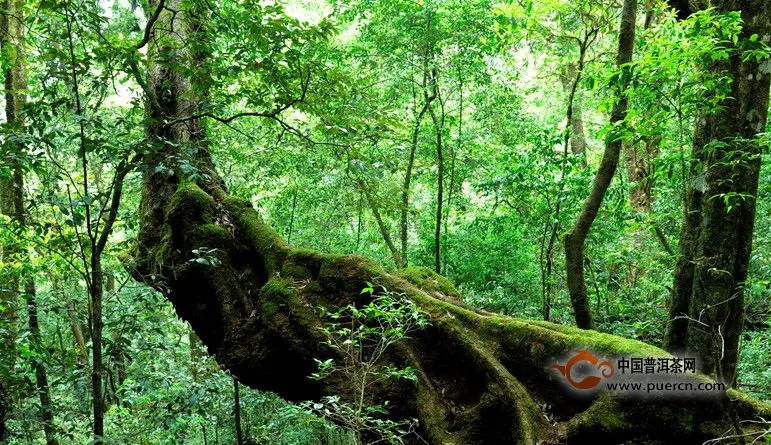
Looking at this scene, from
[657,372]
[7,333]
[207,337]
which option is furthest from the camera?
[207,337]

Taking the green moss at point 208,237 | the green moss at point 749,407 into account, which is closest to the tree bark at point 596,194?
the green moss at point 749,407

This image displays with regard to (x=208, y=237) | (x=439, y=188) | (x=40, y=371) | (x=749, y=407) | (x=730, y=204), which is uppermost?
(x=439, y=188)

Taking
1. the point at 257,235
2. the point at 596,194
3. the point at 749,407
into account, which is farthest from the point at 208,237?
the point at 749,407

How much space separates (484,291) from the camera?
362 inches

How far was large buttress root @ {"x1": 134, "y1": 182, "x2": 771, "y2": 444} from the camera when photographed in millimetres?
3553

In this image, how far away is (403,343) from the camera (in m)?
4.41

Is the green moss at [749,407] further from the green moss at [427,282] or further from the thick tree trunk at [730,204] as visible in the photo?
the green moss at [427,282]

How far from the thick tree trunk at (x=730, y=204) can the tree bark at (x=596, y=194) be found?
0.92 m

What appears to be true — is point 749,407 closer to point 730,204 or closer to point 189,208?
point 730,204

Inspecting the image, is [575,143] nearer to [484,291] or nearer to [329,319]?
[484,291]

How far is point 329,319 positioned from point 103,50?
2.85m

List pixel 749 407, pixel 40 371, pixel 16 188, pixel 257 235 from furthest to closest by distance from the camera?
pixel 40 371, pixel 16 188, pixel 257 235, pixel 749 407

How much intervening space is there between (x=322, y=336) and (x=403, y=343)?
733 mm

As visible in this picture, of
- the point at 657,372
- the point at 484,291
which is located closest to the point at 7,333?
the point at 657,372
